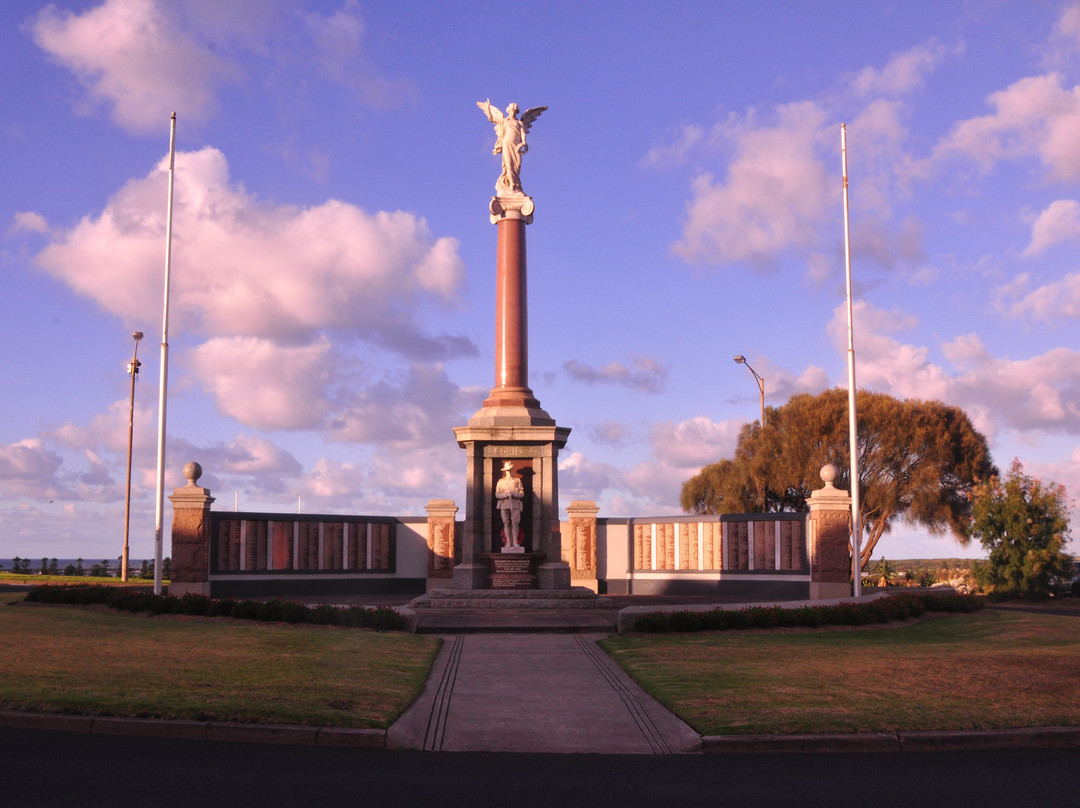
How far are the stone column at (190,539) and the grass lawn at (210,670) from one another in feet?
23.2

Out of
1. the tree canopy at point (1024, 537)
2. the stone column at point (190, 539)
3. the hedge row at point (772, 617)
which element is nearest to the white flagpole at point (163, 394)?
the stone column at point (190, 539)

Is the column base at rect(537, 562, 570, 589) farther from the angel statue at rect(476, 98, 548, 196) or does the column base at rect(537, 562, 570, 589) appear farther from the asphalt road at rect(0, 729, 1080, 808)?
the asphalt road at rect(0, 729, 1080, 808)

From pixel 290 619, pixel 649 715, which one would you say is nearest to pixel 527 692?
pixel 649 715

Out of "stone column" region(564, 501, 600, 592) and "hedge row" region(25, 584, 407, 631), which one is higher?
"stone column" region(564, 501, 600, 592)

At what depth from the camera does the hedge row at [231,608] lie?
64.9ft

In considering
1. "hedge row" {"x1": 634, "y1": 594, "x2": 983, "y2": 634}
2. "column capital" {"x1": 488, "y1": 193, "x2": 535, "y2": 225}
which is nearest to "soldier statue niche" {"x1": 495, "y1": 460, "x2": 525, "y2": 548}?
"column capital" {"x1": 488, "y1": 193, "x2": 535, "y2": 225}

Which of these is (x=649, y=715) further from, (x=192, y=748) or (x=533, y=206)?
(x=533, y=206)

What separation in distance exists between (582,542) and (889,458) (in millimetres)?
23220

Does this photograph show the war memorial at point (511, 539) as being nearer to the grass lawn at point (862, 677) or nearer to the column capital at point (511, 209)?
the column capital at point (511, 209)

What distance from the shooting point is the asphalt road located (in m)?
8.01

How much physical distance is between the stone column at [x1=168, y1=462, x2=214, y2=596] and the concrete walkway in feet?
43.1

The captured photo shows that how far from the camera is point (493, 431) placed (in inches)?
1117

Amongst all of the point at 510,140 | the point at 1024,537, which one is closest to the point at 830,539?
the point at 1024,537

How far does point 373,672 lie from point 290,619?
682 centimetres
